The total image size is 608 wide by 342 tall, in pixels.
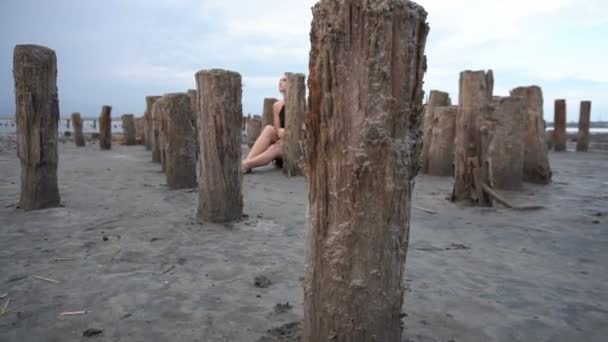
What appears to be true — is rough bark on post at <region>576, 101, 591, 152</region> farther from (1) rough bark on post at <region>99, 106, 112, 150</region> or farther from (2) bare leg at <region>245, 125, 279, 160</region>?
(1) rough bark on post at <region>99, 106, 112, 150</region>

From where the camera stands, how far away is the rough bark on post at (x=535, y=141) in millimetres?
8625

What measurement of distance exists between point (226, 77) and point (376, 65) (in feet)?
11.4

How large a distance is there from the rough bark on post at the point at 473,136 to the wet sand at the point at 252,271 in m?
0.39

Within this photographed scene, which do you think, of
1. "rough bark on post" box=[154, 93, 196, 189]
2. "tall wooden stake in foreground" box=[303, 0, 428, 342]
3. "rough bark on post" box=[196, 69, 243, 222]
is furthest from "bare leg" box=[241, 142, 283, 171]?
"tall wooden stake in foreground" box=[303, 0, 428, 342]

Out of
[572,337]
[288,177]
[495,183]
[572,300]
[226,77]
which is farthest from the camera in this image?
[288,177]

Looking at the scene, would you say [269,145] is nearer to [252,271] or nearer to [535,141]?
[535,141]

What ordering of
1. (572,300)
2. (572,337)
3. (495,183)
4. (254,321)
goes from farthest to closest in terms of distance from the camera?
(495,183)
(572,300)
(254,321)
(572,337)

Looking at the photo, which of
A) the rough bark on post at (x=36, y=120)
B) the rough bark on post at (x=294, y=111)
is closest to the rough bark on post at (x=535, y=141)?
the rough bark on post at (x=294, y=111)

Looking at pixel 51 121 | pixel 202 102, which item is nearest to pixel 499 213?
pixel 202 102

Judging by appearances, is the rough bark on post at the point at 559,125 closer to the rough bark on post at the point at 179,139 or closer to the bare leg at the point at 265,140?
the bare leg at the point at 265,140

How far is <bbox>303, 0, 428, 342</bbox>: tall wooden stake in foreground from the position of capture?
2031mm

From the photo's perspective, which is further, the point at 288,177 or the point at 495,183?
the point at 288,177

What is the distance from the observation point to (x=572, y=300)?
314 centimetres

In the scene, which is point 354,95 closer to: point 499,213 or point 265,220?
point 265,220
